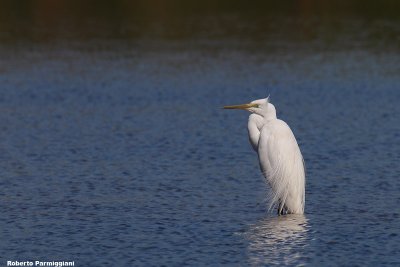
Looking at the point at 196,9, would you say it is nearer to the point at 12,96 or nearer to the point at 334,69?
the point at 334,69

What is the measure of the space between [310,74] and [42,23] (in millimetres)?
16881

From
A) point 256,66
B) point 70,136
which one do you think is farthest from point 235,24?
point 70,136

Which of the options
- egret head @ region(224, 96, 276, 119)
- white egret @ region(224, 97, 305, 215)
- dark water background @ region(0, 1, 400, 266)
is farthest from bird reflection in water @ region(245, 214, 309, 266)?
egret head @ region(224, 96, 276, 119)

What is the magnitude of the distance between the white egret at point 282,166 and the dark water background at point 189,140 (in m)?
0.26

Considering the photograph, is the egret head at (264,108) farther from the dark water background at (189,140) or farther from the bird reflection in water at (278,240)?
the bird reflection in water at (278,240)

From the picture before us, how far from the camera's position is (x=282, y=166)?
589 inches

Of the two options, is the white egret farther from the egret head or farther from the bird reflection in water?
the bird reflection in water

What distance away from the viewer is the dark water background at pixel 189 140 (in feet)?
43.6

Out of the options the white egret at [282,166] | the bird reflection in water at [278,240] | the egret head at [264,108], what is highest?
the egret head at [264,108]

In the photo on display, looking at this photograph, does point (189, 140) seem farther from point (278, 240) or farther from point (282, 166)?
point (278, 240)

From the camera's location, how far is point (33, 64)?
32.6 m

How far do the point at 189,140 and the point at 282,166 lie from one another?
601cm

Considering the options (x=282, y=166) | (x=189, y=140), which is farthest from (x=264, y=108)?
(x=189, y=140)

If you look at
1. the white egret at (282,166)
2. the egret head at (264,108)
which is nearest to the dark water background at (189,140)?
the white egret at (282,166)
